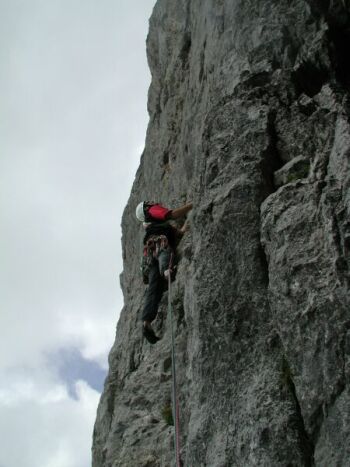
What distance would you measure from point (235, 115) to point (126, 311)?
5657 mm

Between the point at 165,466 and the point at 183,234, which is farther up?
the point at 183,234

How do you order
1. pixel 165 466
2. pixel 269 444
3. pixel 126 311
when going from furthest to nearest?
pixel 126 311 < pixel 165 466 < pixel 269 444

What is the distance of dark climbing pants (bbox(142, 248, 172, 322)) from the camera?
997cm

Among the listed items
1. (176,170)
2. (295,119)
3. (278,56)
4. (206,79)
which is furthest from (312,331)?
(176,170)

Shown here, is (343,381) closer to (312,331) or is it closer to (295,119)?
(312,331)

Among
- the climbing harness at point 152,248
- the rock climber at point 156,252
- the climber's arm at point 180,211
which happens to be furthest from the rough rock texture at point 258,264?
the climbing harness at point 152,248

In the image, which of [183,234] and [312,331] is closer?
[312,331]

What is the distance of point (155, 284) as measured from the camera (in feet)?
33.8

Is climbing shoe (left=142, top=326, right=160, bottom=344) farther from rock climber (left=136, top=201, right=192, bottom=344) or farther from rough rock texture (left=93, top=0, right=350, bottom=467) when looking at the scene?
rough rock texture (left=93, top=0, right=350, bottom=467)

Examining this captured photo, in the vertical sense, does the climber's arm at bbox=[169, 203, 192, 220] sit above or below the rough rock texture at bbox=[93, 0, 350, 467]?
above

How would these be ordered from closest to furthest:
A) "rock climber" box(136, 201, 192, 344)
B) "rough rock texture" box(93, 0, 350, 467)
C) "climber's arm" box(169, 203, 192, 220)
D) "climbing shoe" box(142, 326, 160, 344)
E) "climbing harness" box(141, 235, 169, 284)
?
1. "rough rock texture" box(93, 0, 350, 467)
2. "climbing shoe" box(142, 326, 160, 344)
3. "rock climber" box(136, 201, 192, 344)
4. "climber's arm" box(169, 203, 192, 220)
5. "climbing harness" box(141, 235, 169, 284)

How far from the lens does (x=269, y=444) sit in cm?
580

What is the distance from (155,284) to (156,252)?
1.99 feet

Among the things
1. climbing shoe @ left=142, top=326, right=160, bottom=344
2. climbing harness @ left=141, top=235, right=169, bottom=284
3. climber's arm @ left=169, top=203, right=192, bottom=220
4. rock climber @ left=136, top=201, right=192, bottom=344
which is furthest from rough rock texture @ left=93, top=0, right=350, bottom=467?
climbing harness @ left=141, top=235, right=169, bottom=284
